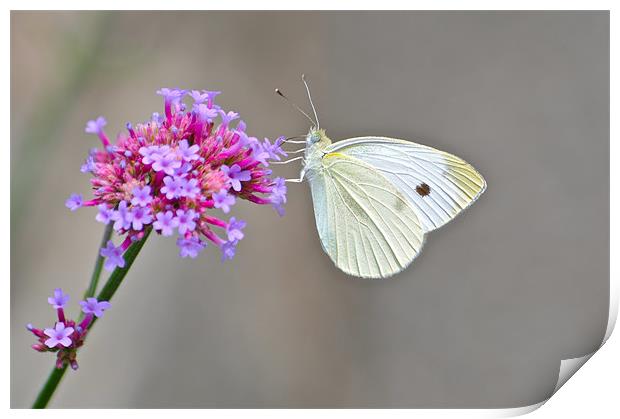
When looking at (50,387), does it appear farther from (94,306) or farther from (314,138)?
(314,138)

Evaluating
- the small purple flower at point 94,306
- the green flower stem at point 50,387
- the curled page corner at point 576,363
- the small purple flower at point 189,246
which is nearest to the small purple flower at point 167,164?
the small purple flower at point 189,246

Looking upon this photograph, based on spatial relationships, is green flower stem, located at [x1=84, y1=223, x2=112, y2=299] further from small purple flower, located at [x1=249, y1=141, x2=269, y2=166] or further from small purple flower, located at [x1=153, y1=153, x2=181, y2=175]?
small purple flower, located at [x1=249, y1=141, x2=269, y2=166]

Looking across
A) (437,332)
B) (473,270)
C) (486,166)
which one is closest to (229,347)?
(437,332)

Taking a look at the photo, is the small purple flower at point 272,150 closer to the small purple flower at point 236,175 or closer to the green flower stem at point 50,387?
the small purple flower at point 236,175

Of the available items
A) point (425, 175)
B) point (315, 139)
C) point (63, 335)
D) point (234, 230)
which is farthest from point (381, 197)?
point (63, 335)

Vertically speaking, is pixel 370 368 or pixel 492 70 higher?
pixel 492 70

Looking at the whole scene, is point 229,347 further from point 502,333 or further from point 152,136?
point 152,136

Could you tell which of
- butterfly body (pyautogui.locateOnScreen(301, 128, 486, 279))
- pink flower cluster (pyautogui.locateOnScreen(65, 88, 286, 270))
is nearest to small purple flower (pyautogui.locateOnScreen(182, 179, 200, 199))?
pink flower cluster (pyautogui.locateOnScreen(65, 88, 286, 270))
